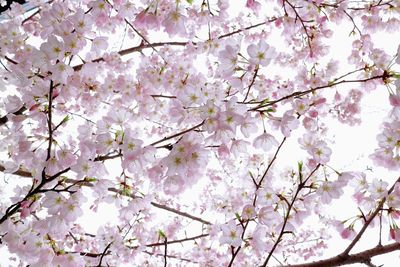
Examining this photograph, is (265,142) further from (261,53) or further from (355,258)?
(355,258)

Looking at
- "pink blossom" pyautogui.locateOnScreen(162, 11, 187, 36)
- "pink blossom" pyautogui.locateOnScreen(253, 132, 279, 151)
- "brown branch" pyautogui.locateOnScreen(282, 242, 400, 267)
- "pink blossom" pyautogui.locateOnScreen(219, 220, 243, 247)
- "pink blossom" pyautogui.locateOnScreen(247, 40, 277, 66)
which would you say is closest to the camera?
"brown branch" pyautogui.locateOnScreen(282, 242, 400, 267)

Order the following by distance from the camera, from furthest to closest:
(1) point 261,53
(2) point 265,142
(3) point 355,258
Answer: (2) point 265,142 → (1) point 261,53 → (3) point 355,258

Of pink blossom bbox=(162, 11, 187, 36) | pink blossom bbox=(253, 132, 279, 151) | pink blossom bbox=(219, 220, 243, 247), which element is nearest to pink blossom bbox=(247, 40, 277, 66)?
pink blossom bbox=(253, 132, 279, 151)

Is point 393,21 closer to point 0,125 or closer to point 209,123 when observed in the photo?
point 209,123

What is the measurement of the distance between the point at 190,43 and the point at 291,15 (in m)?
1.35

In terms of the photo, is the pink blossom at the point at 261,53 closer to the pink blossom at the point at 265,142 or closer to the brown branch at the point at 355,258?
the pink blossom at the point at 265,142

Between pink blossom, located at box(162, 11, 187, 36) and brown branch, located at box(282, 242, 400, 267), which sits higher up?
pink blossom, located at box(162, 11, 187, 36)

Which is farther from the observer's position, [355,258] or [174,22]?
[174,22]

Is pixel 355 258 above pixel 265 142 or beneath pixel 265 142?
beneath

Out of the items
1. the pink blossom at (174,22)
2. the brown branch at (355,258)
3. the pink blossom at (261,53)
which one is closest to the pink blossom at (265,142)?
the pink blossom at (261,53)

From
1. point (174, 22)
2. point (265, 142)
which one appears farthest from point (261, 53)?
point (174, 22)

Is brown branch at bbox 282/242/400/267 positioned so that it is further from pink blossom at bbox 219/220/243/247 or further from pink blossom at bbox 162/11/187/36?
pink blossom at bbox 162/11/187/36

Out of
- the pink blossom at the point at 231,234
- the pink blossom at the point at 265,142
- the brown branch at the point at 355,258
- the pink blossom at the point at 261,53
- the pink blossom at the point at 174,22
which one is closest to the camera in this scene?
the brown branch at the point at 355,258

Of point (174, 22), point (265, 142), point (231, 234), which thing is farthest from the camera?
point (174, 22)
